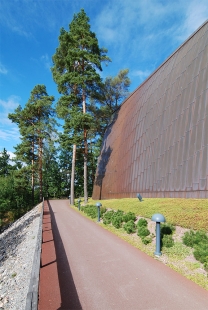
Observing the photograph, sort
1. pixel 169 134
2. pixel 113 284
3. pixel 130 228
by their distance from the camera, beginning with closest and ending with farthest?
1. pixel 113 284
2. pixel 130 228
3. pixel 169 134

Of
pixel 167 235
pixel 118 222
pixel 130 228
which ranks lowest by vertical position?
pixel 118 222

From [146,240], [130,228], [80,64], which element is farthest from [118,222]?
[80,64]

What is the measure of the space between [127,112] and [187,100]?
30.5 feet

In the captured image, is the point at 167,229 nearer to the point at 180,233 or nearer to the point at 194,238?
the point at 180,233

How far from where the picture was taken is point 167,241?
609 cm

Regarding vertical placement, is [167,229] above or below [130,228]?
above

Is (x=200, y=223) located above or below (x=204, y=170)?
below

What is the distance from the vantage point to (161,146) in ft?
40.5

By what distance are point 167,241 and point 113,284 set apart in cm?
256

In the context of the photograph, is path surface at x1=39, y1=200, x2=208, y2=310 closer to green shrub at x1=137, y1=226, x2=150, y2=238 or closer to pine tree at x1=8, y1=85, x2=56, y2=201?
green shrub at x1=137, y1=226, x2=150, y2=238

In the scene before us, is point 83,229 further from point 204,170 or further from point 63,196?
point 63,196

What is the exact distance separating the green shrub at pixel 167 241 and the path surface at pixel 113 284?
760 millimetres

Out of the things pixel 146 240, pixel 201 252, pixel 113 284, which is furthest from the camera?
pixel 146 240

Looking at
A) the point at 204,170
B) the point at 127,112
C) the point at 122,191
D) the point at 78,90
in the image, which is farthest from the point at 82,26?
the point at 204,170
